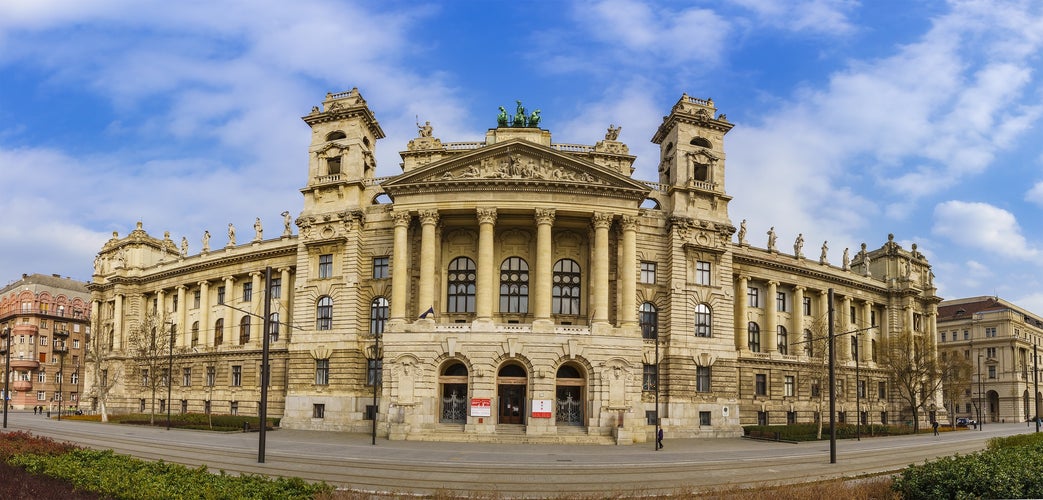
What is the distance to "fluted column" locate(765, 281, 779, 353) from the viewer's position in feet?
245

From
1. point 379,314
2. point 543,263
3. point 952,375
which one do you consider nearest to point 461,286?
point 379,314

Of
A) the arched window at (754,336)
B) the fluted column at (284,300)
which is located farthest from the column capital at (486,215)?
the arched window at (754,336)

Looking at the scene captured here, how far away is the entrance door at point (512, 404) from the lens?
56.5m

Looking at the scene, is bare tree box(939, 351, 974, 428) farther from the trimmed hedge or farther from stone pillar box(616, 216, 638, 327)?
the trimmed hedge

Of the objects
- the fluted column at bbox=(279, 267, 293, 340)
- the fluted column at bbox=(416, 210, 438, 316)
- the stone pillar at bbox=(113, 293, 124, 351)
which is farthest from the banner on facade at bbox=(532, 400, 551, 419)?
the stone pillar at bbox=(113, 293, 124, 351)

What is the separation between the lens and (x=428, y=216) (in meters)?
58.4

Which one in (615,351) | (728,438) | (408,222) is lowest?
(728,438)

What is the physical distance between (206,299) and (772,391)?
5898 cm

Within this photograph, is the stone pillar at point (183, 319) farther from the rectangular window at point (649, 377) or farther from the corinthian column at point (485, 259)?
the rectangular window at point (649, 377)

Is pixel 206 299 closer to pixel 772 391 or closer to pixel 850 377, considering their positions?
pixel 772 391

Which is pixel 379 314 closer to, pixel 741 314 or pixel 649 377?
pixel 649 377

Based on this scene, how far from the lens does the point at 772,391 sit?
7331 cm

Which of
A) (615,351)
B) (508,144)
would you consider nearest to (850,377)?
(615,351)

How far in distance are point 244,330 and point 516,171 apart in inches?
1469
